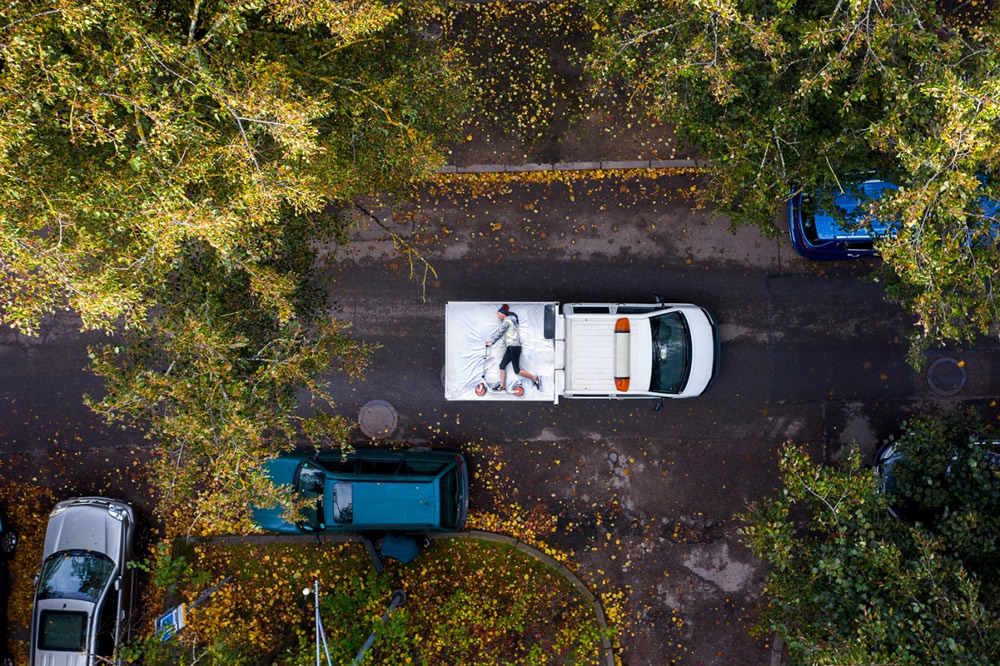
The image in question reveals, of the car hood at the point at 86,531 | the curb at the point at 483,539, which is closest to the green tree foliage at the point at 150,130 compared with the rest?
the curb at the point at 483,539

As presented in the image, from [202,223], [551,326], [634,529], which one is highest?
[202,223]

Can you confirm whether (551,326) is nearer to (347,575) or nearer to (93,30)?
(347,575)

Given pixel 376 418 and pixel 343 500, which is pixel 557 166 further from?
pixel 343 500

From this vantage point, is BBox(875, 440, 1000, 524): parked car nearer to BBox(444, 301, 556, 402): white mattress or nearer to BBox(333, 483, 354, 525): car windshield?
BBox(444, 301, 556, 402): white mattress

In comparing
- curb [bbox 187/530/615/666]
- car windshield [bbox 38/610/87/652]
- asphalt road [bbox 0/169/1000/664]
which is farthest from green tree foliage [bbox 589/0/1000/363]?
car windshield [bbox 38/610/87/652]

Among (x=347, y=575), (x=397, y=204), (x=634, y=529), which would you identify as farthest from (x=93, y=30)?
(x=634, y=529)

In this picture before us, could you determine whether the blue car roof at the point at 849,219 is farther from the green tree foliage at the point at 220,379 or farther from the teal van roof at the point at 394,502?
the green tree foliage at the point at 220,379
